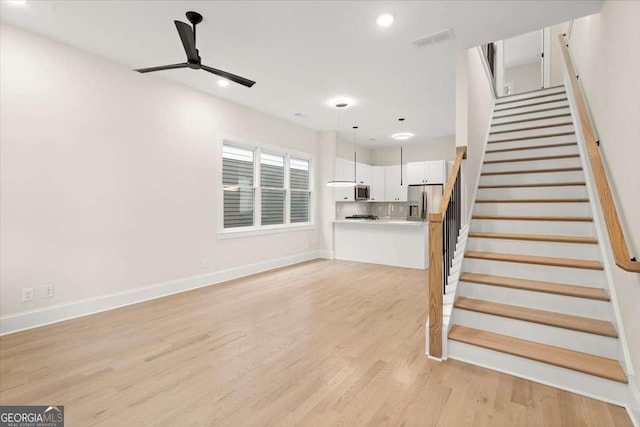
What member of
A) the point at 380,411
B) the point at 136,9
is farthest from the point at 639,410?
the point at 136,9

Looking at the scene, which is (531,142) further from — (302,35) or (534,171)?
(302,35)

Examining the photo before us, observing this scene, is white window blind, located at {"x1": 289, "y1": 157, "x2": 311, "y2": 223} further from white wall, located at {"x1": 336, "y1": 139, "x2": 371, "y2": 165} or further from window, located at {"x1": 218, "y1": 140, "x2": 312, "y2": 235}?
white wall, located at {"x1": 336, "y1": 139, "x2": 371, "y2": 165}

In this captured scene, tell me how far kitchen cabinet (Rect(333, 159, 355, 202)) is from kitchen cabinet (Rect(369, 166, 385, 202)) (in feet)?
3.28

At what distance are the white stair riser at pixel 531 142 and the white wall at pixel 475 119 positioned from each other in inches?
6.0

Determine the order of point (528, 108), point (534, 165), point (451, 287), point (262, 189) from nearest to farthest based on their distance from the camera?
point (451, 287)
point (534, 165)
point (528, 108)
point (262, 189)

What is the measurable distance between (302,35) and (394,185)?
18.4ft

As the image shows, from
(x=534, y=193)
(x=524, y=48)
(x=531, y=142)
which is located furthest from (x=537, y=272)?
(x=524, y=48)

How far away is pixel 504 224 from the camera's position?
326 centimetres

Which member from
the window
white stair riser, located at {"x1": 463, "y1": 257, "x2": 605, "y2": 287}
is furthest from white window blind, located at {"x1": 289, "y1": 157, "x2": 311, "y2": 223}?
white stair riser, located at {"x1": 463, "y1": 257, "x2": 605, "y2": 287}

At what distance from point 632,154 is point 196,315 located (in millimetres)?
4092

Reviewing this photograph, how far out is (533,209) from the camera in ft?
10.9

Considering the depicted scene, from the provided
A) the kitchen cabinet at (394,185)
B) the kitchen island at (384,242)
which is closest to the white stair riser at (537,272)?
the kitchen island at (384,242)

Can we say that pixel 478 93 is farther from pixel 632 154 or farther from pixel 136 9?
pixel 136 9

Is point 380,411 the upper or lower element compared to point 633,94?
lower
